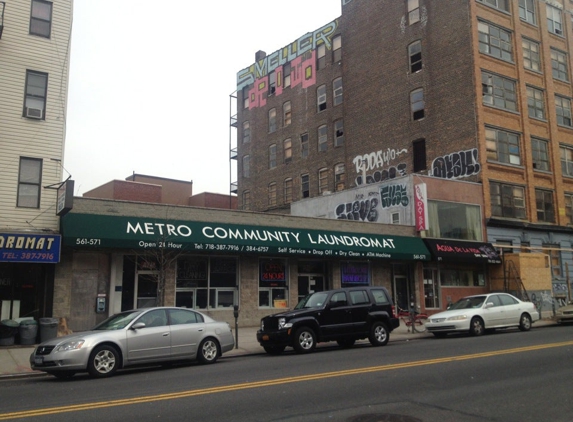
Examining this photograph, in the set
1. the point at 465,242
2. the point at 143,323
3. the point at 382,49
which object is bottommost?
the point at 143,323

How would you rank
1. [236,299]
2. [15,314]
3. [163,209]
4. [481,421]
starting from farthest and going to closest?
[236,299], [163,209], [15,314], [481,421]

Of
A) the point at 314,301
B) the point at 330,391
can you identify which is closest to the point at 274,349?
the point at 314,301

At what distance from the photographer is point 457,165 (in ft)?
105

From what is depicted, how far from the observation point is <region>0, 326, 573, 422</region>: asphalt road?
23.8ft

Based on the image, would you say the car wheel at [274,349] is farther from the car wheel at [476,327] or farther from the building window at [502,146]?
the building window at [502,146]

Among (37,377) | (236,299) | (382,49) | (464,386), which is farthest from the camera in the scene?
(382,49)

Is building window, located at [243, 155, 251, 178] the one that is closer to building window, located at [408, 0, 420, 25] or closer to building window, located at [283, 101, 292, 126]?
building window, located at [283, 101, 292, 126]

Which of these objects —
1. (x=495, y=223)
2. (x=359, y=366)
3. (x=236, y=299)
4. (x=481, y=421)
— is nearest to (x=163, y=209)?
(x=236, y=299)

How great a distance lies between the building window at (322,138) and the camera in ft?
136

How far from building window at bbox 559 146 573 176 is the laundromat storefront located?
48.5 feet

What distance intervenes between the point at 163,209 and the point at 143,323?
30.0ft

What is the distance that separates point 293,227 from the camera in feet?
80.0

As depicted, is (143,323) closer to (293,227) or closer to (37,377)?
(37,377)

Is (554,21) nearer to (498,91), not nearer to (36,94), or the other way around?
(498,91)
